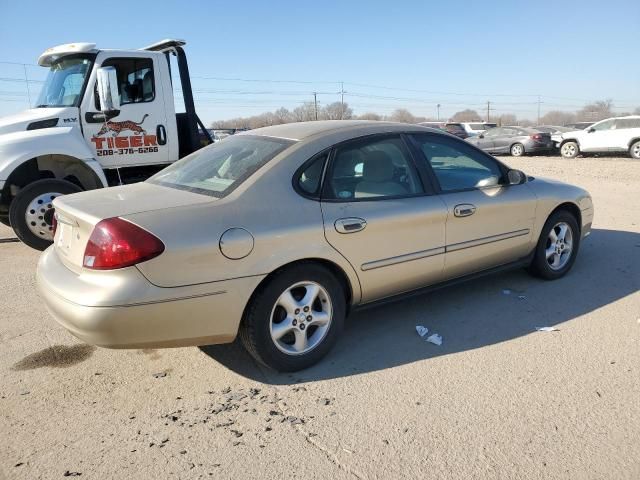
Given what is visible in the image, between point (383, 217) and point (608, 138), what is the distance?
19.1 metres

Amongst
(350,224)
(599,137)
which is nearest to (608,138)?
(599,137)

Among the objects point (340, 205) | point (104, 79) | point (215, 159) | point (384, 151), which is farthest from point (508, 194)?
point (104, 79)

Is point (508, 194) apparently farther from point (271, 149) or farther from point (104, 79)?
point (104, 79)

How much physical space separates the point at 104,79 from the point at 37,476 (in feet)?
16.7

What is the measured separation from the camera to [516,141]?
22203mm

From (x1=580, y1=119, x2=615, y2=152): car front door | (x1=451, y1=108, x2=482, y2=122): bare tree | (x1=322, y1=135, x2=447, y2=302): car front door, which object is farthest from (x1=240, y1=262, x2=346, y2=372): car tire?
(x1=451, y1=108, x2=482, y2=122): bare tree

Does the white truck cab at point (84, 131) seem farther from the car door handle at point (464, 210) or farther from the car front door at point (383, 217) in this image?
the car door handle at point (464, 210)

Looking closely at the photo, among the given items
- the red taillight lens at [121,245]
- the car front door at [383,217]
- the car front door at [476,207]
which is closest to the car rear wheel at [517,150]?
the car front door at [476,207]

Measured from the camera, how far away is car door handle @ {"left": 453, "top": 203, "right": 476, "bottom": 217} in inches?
155

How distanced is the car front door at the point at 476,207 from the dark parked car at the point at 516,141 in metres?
18.3

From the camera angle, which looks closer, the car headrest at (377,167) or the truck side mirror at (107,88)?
the car headrest at (377,167)

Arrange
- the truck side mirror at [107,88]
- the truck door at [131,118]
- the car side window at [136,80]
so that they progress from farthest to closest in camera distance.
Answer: the car side window at [136,80]
the truck door at [131,118]
the truck side mirror at [107,88]

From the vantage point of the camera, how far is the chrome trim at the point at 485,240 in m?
3.96

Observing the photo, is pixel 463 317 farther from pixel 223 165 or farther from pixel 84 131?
pixel 84 131
